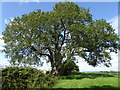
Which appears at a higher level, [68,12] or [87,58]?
[68,12]

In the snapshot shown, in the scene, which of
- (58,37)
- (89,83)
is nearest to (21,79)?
(89,83)

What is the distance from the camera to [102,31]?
744 inches

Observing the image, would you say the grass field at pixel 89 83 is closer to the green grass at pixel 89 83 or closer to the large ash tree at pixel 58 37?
the green grass at pixel 89 83

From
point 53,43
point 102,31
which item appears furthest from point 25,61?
point 102,31

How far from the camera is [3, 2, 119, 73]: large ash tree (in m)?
17.6

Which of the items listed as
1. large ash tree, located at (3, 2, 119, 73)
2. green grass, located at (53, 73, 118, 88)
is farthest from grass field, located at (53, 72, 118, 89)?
large ash tree, located at (3, 2, 119, 73)

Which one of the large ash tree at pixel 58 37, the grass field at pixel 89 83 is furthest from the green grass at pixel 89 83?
the large ash tree at pixel 58 37

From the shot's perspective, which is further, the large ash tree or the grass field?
the large ash tree

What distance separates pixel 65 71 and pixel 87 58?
170 inches

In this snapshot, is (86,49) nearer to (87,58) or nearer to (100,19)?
(87,58)

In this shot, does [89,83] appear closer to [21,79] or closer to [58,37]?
[21,79]

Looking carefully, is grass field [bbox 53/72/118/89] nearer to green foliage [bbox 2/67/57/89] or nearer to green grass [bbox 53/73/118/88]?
green grass [bbox 53/73/118/88]

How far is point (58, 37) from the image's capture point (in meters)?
19.4

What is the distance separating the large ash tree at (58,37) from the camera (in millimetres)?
17594
